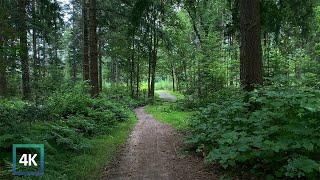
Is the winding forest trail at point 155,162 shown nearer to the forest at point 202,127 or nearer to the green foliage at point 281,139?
the forest at point 202,127

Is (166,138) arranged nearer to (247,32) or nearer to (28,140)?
(247,32)

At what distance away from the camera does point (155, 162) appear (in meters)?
8.58

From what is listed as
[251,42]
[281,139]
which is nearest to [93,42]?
[251,42]

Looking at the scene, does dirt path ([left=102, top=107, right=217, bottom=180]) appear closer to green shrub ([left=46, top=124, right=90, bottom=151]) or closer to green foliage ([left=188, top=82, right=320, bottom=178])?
green foliage ([left=188, top=82, right=320, bottom=178])

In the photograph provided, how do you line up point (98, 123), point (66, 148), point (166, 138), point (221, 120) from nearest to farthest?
1. point (221, 120)
2. point (66, 148)
3. point (166, 138)
4. point (98, 123)

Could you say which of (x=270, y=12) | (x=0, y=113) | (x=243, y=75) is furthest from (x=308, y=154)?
(x=0, y=113)

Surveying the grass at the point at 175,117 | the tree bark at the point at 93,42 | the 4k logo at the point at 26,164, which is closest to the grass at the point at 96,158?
the 4k logo at the point at 26,164

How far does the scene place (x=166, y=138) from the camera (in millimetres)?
11820

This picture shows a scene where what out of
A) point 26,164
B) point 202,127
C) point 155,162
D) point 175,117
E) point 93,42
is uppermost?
point 93,42

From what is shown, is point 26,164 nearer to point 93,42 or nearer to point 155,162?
point 155,162

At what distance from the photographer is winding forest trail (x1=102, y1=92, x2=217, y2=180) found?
7.50m

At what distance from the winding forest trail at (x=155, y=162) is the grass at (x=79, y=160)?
0.92 ft

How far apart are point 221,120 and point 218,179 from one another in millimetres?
1978

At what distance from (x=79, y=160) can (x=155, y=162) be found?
1.76 metres
